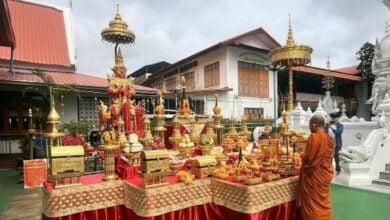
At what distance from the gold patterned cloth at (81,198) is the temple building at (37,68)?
5929 millimetres

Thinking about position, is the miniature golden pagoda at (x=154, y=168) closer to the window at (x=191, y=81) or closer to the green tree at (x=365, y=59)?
the window at (x=191, y=81)

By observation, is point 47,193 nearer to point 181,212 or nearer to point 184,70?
Result: point 181,212

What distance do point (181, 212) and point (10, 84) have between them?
322 inches

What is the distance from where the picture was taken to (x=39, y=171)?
20.4 ft

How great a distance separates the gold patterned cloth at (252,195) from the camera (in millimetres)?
2477

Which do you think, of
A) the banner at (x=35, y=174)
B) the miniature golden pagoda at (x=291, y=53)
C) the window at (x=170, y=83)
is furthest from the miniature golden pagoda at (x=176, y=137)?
the window at (x=170, y=83)

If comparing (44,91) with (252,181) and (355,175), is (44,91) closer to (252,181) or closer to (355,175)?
(252,181)

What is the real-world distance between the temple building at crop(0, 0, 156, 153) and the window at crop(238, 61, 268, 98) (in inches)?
235

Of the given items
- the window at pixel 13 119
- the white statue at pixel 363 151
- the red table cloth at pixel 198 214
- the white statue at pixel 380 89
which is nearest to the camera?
the red table cloth at pixel 198 214

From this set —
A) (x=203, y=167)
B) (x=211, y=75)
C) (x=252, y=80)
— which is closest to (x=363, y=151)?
(x=203, y=167)

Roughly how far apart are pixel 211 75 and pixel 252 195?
44.5 feet

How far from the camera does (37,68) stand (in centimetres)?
1142

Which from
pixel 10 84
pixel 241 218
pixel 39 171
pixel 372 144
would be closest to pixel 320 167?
pixel 241 218

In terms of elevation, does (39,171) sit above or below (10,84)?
below
